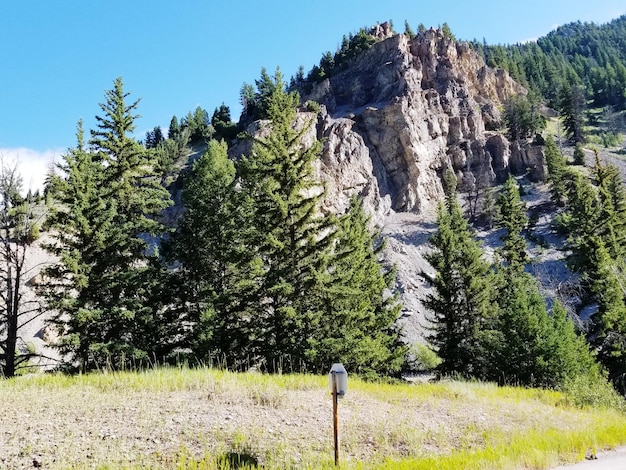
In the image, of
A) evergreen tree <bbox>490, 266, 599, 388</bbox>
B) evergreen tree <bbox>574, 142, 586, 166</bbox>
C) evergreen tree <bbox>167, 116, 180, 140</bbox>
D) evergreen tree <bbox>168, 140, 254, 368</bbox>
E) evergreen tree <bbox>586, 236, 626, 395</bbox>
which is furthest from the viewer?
evergreen tree <bbox>167, 116, 180, 140</bbox>

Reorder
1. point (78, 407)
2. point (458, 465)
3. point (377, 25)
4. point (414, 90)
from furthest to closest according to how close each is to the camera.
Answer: point (377, 25) → point (414, 90) → point (78, 407) → point (458, 465)

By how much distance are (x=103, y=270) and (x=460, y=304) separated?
2038 cm

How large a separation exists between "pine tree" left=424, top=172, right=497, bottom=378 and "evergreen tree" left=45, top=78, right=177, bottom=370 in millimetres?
16143

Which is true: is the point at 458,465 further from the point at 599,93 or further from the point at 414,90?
the point at 599,93

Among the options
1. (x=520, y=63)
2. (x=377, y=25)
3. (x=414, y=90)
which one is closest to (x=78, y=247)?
(x=414, y=90)

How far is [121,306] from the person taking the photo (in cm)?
1770

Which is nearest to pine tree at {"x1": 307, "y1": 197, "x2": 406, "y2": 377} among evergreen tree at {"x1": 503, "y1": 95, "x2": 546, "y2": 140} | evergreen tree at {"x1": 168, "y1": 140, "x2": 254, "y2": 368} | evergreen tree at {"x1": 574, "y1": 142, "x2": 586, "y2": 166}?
evergreen tree at {"x1": 168, "y1": 140, "x2": 254, "y2": 368}

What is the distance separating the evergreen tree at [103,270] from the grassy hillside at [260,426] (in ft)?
17.9

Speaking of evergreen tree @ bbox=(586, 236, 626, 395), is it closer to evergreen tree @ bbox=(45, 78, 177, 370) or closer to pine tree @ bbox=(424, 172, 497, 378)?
pine tree @ bbox=(424, 172, 497, 378)

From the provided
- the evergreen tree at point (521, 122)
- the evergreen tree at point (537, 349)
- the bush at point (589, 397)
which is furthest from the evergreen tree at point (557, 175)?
the bush at point (589, 397)

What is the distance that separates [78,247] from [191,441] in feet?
42.6

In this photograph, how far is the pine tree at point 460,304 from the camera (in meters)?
25.5

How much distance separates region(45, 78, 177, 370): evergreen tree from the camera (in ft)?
54.7

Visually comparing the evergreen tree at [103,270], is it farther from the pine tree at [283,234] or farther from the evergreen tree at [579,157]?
the evergreen tree at [579,157]
